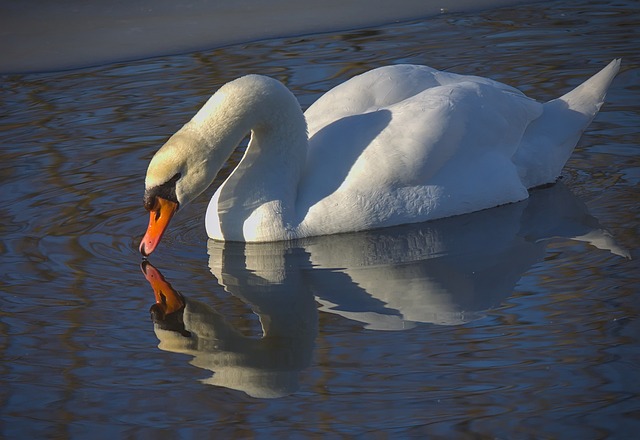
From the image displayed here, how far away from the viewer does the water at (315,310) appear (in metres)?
4.26

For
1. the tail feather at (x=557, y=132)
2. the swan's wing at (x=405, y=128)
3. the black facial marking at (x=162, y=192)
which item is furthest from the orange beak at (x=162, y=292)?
the tail feather at (x=557, y=132)

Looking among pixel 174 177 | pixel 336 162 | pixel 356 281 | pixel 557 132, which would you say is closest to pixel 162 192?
pixel 174 177

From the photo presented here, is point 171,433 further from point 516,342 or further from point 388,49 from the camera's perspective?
point 388,49

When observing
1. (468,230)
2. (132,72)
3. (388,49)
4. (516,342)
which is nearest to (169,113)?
(132,72)

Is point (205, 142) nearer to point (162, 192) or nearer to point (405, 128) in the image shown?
point (162, 192)

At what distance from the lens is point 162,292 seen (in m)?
5.59

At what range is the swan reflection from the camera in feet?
16.1

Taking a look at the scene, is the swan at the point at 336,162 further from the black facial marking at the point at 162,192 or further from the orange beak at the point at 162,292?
the orange beak at the point at 162,292

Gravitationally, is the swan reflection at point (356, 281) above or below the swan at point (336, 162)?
below

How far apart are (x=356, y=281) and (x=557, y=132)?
2026mm

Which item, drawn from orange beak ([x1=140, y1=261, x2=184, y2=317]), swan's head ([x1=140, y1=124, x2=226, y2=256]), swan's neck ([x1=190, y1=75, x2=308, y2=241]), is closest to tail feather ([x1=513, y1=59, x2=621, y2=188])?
swan's neck ([x1=190, y1=75, x2=308, y2=241])

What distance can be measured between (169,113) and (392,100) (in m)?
2.16

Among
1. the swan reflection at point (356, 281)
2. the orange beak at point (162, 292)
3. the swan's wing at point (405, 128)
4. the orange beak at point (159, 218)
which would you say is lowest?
the orange beak at point (162, 292)

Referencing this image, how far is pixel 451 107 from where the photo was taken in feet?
21.3
